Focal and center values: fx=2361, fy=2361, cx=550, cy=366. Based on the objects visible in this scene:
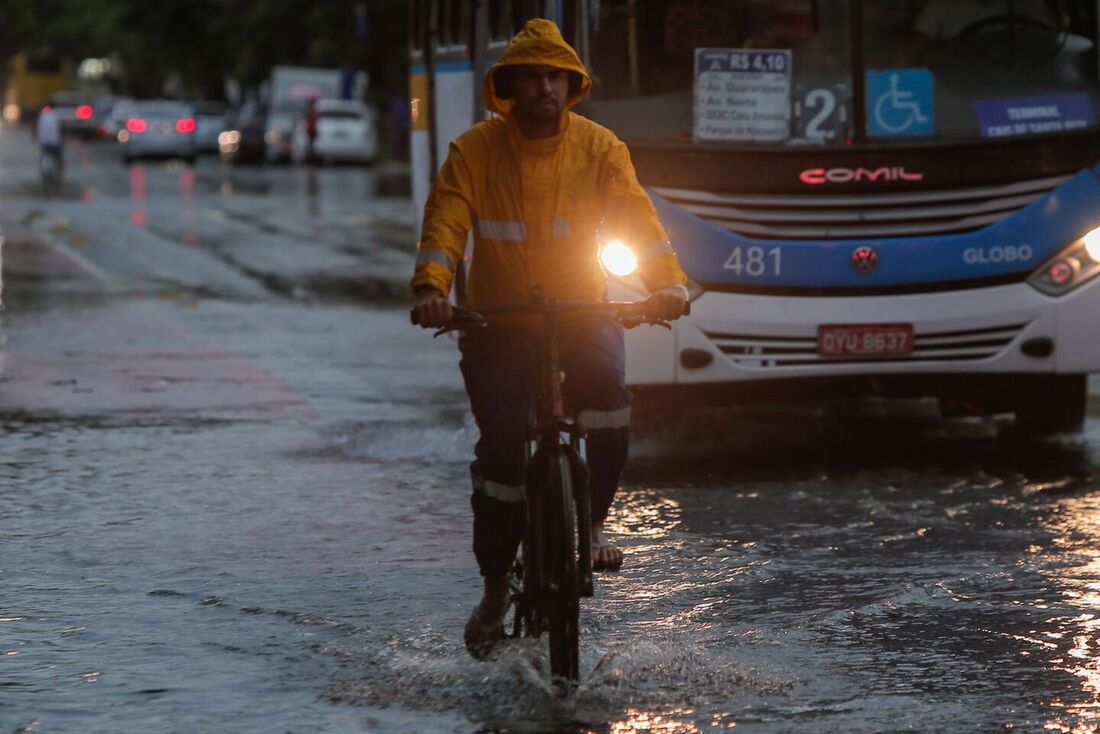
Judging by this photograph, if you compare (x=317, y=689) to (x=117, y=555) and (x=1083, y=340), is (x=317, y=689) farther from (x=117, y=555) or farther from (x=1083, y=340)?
(x=1083, y=340)

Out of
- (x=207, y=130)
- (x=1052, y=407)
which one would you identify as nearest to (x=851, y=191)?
(x=1052, y=407)

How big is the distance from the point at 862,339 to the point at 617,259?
116cm

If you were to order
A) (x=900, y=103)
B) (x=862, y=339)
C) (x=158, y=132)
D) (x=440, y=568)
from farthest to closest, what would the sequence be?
(x=158, y=132)
(x=900, y=103)
(x=862, y=339)
(x=440, y=568)

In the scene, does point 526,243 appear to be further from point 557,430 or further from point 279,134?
point 279,134

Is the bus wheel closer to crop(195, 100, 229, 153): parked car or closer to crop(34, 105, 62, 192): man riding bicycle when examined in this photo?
crop(34, 105, 62, 192): man riding bicycle

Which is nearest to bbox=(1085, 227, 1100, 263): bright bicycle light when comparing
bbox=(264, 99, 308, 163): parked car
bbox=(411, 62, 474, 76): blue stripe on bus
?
bbox=(411, 62, 474, 76): blue stripe on bus

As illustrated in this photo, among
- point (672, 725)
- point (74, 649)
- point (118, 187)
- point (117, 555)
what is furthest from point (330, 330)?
point (118, 187)

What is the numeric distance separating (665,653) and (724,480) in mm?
3702

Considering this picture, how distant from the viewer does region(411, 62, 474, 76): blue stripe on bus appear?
42.1 feet

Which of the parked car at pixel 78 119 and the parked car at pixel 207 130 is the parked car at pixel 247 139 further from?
the parked car at pixel 78 119

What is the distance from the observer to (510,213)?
639 centimetres

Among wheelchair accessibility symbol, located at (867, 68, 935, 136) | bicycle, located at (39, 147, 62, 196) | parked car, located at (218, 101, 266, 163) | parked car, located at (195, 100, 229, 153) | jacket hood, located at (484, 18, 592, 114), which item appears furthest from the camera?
parked car, located at (195, 100, 229, 153)

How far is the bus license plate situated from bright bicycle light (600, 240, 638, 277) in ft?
3.01

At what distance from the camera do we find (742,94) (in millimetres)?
10484
